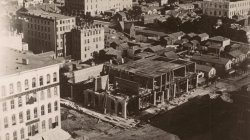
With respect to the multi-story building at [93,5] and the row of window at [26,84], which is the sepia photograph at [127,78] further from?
the multi-story building at [93,5]

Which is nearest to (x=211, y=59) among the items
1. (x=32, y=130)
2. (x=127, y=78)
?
(x=127, y=78)

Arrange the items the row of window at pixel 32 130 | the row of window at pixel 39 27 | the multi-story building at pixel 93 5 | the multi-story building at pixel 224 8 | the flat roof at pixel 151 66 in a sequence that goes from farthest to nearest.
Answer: the multi-story building at pixel 93 5, the multi-story building at pixel 224 8, the row of window at pixel 39 27, the flat roof at pixel 151 66, the row of window at pixel 32 130

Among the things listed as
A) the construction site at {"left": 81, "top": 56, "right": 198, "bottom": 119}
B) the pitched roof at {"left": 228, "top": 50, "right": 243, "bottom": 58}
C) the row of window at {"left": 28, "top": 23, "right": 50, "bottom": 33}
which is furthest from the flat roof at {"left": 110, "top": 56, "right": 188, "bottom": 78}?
the row of window at {"left": 28, "top": 23, "right": 50, "bottom": 33}

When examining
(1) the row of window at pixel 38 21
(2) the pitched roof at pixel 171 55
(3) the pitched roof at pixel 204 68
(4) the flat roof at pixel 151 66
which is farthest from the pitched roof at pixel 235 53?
(1) the row of window at pixel 38 21

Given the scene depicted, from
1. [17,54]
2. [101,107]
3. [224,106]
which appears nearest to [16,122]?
[17,54]

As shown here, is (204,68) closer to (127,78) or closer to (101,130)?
(127,78)

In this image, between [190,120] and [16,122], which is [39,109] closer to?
[16,122]
